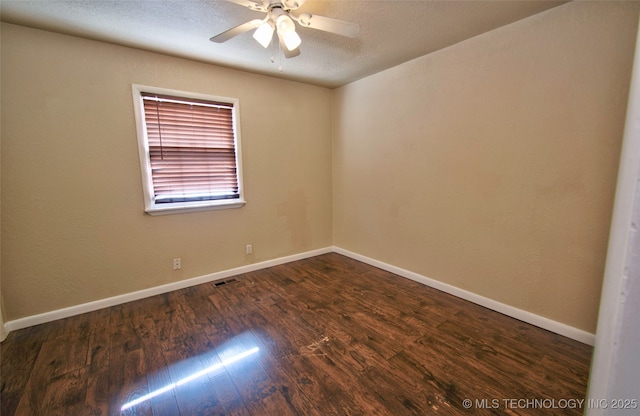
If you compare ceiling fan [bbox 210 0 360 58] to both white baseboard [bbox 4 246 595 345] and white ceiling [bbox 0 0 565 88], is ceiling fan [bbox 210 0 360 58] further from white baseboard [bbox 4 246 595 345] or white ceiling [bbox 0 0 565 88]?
white baseboard [bbox 4 246 595 345]

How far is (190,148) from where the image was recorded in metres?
2.88

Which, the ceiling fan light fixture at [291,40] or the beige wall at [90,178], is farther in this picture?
the beige wall at [90,178]

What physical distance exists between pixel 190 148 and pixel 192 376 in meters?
2.17

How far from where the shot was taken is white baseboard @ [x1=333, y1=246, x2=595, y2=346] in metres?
1.97

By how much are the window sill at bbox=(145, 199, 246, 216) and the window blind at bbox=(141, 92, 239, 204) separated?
0.26 feet

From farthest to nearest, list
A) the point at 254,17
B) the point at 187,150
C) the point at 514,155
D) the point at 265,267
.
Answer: the point at 265,267 < the point at 187,150 < the point at 514,155 < the point at 254,17

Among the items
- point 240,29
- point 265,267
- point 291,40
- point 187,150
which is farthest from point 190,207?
point 291,40

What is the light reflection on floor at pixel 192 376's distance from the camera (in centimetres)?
152

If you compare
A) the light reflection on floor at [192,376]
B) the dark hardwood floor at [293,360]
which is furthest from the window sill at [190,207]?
the light reflection on floor at [192,376]

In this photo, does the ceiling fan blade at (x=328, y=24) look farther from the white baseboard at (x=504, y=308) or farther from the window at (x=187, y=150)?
the white baseboard at (x=504, y=308)

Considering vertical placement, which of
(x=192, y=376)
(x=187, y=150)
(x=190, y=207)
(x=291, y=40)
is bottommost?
(x=192, y=376)

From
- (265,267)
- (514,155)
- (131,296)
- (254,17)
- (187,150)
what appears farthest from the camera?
(265,267)

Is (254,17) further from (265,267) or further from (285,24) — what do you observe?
(265,267)

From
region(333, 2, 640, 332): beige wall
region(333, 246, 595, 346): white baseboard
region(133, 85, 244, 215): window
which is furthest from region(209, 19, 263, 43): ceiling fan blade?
region(333, 246, 595, 346): white baseboard
